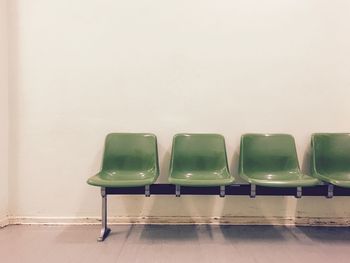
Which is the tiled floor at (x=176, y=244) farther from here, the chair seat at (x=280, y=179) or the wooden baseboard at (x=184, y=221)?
the chair seat at (x=280, y=179)

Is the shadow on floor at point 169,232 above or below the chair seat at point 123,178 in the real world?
below

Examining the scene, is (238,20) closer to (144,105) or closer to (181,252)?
(144,105)

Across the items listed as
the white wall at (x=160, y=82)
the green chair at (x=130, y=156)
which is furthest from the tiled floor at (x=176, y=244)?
the green chair at (x=130, y=156)

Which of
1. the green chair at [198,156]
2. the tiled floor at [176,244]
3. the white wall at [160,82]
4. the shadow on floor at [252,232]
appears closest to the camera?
the tiled floor at [176,244]

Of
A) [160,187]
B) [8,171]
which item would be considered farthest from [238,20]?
[8,171]

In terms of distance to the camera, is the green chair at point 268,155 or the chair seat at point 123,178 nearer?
the chair seat at point 123,178

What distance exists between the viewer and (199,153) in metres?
3.02

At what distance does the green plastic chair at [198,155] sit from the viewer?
117 inches

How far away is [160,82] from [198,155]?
765 millimetres

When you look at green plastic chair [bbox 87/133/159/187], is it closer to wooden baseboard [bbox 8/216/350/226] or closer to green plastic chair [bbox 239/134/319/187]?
wooden baseboard [bbox 8/216/350/226]

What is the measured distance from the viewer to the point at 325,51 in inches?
122

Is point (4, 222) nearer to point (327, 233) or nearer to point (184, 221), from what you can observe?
point (184, 221)

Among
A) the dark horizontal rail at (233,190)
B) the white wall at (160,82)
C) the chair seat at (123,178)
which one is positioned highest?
the white wall at (160,82)

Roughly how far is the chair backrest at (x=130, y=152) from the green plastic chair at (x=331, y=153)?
146 centimetres
